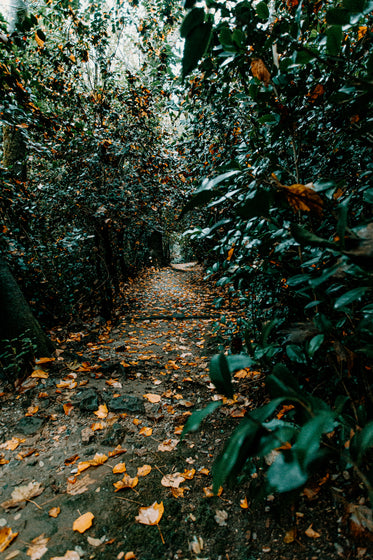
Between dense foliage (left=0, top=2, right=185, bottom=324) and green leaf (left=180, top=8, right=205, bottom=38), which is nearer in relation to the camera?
green leaf (left=180, top=8, right=205, bottom=38)

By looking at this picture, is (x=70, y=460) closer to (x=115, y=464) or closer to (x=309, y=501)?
(x=115, y=464)

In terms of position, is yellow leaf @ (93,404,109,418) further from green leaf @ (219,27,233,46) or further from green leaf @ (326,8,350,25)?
green leaf @ (326,8,350,25)

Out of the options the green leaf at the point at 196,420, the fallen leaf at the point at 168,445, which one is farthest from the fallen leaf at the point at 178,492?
the green leaf at the point at 196,420

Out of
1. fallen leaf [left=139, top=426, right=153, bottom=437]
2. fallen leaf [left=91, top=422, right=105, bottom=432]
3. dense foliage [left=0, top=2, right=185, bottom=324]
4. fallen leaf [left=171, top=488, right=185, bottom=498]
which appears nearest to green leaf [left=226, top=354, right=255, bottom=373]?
fallen leaf [left=171, top=488, right=185, bottom=498]

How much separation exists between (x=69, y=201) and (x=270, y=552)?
15.0 ft

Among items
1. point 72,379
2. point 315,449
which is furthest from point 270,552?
point 72,379

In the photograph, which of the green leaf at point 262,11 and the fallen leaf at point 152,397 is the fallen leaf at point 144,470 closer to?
the fallen leaf at point 152,397

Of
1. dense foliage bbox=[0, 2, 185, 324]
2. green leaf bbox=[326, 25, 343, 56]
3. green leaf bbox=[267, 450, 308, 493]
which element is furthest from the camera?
dense foliage bbox=[0, 2, 185, 324]

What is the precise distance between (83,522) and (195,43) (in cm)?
189

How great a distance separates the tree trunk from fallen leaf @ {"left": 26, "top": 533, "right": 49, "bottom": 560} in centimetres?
169

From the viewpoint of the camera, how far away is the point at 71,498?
1.51 metres

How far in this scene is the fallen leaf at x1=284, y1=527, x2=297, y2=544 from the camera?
1.22 meters

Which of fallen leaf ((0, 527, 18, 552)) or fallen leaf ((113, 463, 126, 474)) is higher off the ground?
fallen leaf ((0, 527, 18, 552))

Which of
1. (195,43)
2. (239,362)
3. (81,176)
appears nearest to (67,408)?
(239,362)
